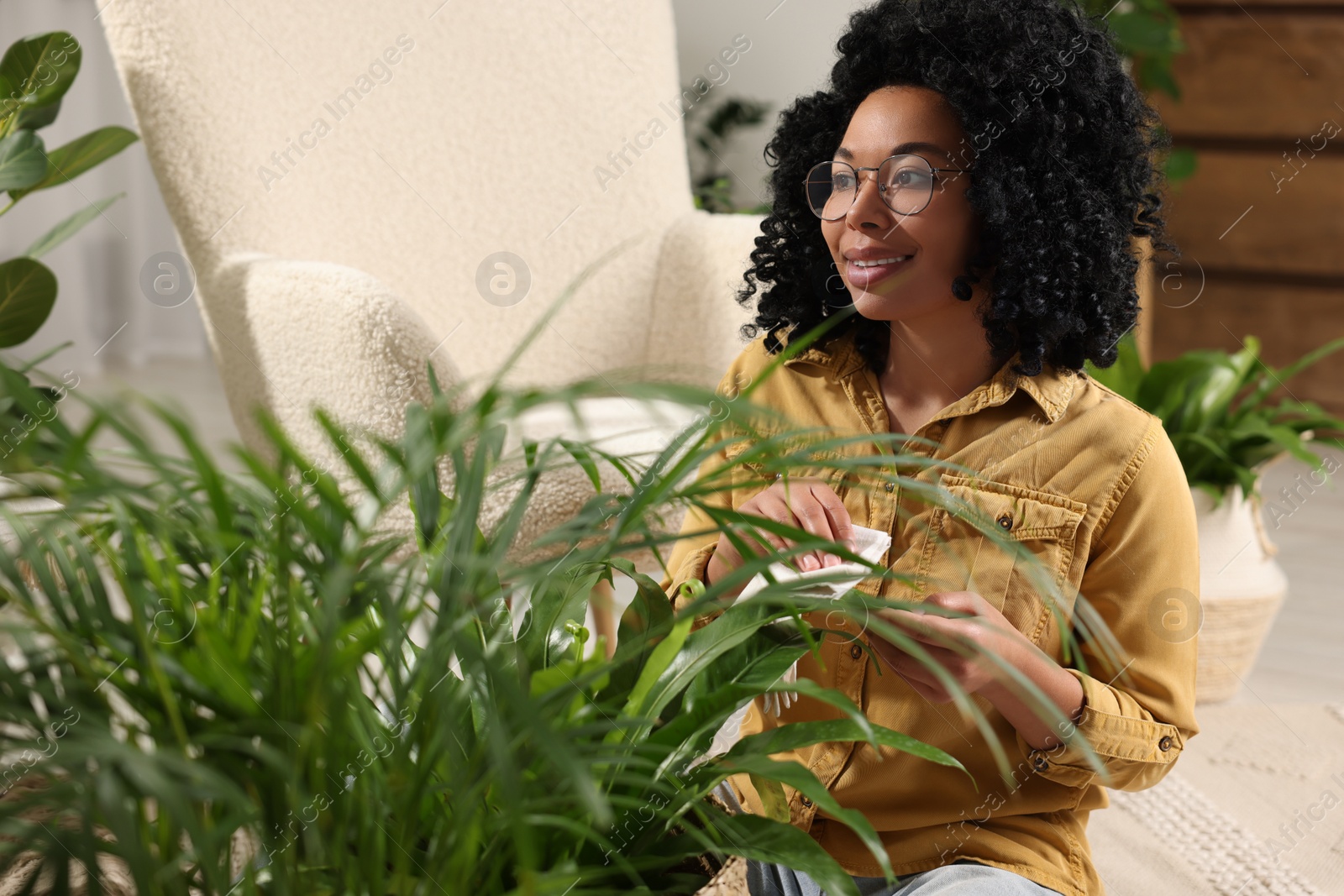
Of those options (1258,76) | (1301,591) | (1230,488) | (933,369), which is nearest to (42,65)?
(933,369)

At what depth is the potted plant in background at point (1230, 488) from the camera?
1570mm

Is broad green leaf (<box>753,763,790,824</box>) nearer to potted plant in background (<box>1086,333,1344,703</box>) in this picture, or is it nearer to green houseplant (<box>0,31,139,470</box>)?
green houseplant (<box>0,31,139,470</box>)

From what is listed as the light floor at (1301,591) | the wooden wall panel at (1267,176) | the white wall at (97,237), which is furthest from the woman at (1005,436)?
the white wall at (97,237)

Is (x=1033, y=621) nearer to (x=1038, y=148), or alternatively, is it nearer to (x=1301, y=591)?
(x=1038, y=148)

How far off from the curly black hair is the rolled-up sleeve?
11cm

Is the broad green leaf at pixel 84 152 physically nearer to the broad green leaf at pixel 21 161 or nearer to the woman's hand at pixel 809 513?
the broad green leaf at pixel 21 161

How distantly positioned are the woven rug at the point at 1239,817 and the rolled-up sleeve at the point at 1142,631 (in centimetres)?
57

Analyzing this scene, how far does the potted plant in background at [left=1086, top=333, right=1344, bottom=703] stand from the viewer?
1.57 meters

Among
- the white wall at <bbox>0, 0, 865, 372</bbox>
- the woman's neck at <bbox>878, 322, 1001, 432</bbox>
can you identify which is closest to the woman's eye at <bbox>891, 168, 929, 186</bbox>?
the woman's neck at <bbox>878, 322, 1001, 432</bbox>

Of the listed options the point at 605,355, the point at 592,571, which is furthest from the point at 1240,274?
the point at 592,571

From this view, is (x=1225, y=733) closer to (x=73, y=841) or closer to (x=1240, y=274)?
(x=73, y=841)

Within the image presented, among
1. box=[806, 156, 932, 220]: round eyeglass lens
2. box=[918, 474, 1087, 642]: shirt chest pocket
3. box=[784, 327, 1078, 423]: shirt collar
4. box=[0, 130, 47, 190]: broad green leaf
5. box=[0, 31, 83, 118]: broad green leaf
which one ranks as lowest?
box=[918, 474, 1087, 642]: shirt chest pocket

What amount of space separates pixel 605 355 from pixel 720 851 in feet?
4.10

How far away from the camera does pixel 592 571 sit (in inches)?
22.3
